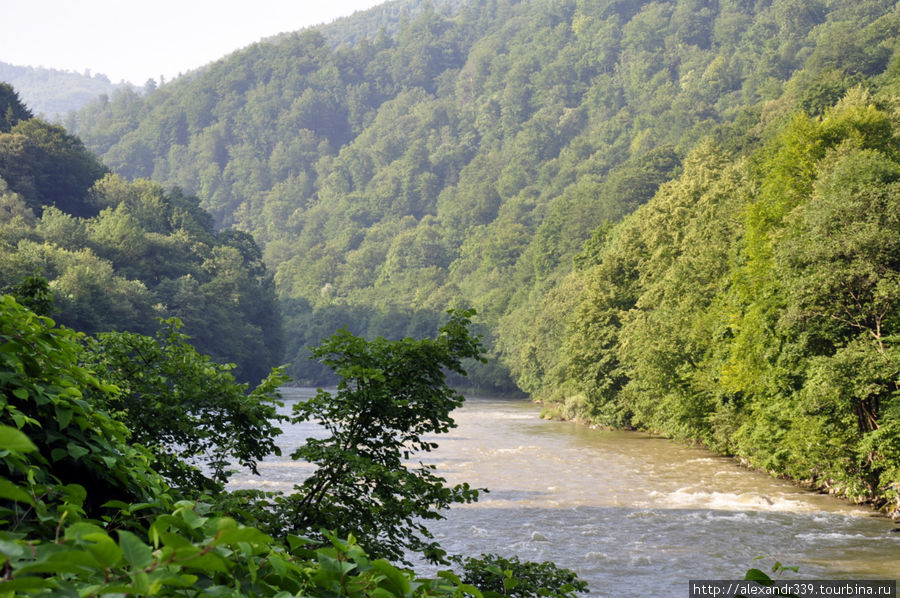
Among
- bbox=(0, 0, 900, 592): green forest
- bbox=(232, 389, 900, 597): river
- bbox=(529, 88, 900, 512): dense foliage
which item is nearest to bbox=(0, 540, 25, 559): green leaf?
bbox=(0, 0, 900, 592): green forest

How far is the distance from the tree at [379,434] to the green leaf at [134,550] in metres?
5.77

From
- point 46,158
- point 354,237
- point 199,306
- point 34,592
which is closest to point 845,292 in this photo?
point 34,592

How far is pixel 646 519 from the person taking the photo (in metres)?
23.7

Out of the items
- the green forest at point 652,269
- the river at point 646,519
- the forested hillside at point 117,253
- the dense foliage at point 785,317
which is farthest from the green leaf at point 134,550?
the forested hillside at point 117,253

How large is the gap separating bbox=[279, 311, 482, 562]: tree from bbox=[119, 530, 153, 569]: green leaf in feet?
18.9

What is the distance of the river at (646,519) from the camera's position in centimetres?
1839

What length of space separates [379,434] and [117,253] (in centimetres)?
6246

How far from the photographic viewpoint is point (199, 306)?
216ft

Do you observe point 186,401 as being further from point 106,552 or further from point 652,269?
point 652,269

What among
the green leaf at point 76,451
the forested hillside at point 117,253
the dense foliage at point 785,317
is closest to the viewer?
the green leaf at point 76,451

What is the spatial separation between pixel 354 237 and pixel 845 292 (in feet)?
564

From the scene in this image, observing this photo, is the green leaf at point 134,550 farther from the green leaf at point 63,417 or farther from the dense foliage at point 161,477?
the green leaf at point 63,417

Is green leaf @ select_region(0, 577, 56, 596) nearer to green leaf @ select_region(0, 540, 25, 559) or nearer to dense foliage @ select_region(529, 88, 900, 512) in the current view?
green leaf @ select_region(0, 540, 25, 559)

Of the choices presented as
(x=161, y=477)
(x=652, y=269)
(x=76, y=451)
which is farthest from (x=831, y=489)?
(x=76, y=451)
